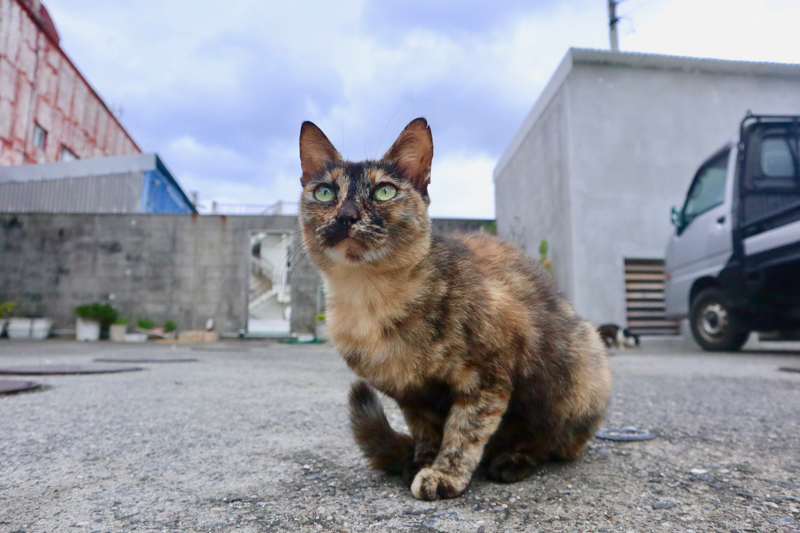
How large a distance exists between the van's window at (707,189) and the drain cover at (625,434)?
6.05 metres

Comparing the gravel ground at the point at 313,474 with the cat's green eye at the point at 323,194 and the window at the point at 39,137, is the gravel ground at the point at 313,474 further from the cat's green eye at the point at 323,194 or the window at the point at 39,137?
the window at the point at 39,137

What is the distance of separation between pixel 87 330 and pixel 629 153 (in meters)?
13.3

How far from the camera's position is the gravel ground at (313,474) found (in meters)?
1.34

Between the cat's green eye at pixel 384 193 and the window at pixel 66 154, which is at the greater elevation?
the window at pixel 66 154

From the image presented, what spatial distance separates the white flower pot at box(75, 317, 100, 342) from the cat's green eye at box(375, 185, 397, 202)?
42.0 ft

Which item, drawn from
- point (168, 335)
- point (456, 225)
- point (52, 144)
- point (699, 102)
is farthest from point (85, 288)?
point (699, 102)

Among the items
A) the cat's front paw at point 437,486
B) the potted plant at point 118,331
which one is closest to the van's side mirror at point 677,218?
the cat's front paw at point 437,486

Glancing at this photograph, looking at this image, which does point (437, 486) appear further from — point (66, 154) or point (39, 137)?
point (66, 154)

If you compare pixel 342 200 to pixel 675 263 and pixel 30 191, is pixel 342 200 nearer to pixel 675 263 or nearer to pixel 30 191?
pixel 675 263

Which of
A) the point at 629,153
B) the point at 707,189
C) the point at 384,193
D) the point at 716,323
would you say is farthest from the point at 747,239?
the point at 384,193

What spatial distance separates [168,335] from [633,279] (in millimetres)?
11156

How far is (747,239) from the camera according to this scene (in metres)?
6.56

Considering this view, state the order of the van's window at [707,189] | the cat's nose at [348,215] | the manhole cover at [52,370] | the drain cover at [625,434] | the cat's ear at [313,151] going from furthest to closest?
the van's window at [707,189]
the manhole cover at [52,370]
the drain cover at [625,434]
the cat's ear at [313,151]
the cat's nose at [348,215]

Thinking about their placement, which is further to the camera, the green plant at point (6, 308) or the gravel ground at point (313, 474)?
the green plant at point (6, 308)
